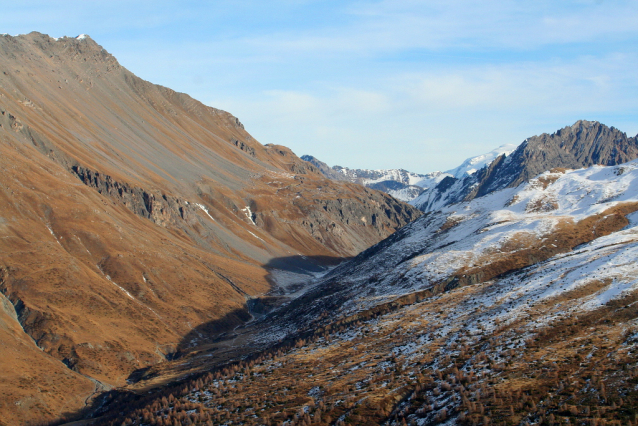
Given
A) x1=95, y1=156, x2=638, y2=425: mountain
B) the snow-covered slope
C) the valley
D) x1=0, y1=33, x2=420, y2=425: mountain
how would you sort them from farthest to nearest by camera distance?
the snow-covered slope < x1=0, y1=33, x2=420, y2=425: mountain < the valley < x1=95, y1=156, x2=638, y2=425: mountain

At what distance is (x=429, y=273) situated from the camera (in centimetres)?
9038


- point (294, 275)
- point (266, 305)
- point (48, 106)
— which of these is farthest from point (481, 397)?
point (48, 106)

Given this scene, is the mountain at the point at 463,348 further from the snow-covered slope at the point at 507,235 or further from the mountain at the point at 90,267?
the mountain at the point at 90,267

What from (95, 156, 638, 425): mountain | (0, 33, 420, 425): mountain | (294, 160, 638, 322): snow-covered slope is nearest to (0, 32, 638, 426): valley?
(95, 156, 638, 425): mountain

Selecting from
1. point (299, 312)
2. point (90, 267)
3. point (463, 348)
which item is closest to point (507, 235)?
point (299, 312)

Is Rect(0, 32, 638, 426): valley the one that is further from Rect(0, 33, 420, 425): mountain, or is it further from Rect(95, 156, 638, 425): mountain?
Rect(0, 33, 420, 425): mountain

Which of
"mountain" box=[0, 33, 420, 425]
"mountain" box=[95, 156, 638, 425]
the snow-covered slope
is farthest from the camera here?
the snow-covered slope

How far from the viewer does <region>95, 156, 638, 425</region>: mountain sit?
123ft

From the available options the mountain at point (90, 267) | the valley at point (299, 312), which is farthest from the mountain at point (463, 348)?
the mountain at point (90, 267)

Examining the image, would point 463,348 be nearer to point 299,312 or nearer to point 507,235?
point 507,235

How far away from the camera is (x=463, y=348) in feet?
164

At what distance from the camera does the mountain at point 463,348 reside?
123ft

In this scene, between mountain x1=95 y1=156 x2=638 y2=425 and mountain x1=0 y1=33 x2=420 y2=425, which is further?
mountain x1=0 y1=33 x2=420 y2=425

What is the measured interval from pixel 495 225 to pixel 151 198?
354 feet
